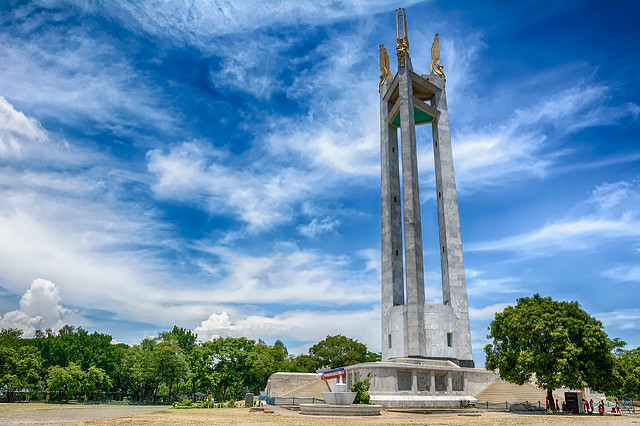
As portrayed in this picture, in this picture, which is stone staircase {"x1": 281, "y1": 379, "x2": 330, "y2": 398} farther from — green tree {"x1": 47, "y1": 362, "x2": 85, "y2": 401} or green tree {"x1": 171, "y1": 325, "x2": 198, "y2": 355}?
green tree {"x1": 171, "y1": 325, "x2": 198, "y2": 355}

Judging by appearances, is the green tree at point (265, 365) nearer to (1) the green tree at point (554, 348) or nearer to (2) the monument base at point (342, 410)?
(1) the green tree at point (554, 348)

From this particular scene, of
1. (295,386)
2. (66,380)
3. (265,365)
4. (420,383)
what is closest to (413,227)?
(420,383)

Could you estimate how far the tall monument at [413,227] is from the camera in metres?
44.8

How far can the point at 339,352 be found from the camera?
69312 mm

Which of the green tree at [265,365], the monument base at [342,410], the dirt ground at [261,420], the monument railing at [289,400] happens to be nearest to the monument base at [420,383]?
the monument railing at [289,400]

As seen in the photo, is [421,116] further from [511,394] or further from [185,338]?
[185,338]

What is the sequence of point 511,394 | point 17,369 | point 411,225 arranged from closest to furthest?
point 511,394 → point 17,369 → point 411,225

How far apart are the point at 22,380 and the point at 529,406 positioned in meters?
→ 50.4

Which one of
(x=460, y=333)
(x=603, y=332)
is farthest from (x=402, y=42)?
(x=603, y=332)

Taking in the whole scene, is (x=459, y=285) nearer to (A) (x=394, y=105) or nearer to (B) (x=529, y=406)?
(B) (x=529, y=406)

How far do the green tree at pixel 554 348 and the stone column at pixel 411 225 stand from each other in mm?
9358

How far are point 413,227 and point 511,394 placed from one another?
18560 millimetres

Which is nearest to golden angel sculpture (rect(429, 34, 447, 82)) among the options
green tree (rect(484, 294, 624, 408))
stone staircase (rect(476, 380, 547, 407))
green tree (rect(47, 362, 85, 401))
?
green tree (rect(484, 294, 624, 408))

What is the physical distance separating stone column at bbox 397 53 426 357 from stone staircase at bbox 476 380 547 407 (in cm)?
682
